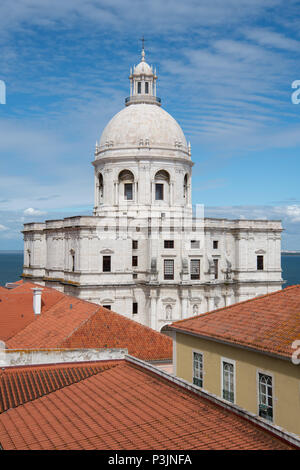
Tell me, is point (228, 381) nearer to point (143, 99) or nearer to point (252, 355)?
point (252, 355)

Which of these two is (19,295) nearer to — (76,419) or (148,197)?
(148,197)

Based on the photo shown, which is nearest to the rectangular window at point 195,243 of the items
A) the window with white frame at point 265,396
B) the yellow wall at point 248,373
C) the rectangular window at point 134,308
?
the rectangular window at point 134,308

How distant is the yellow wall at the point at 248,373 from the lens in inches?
581

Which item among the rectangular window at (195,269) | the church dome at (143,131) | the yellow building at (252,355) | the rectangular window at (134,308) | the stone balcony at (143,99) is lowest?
the rectangular window at (134,308)

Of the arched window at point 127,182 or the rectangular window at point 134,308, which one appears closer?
the rectangular window at point 134,308

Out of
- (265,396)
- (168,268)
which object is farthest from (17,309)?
(265,396)

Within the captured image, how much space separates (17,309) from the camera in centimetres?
3750

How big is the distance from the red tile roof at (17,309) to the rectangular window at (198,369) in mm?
16604

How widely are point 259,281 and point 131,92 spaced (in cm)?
2957

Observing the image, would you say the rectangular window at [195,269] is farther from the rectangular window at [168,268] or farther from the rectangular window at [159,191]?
the rectangular window at [159,191]

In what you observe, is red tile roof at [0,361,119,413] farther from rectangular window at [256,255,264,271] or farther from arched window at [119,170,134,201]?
arched window at [119,170,134,201]

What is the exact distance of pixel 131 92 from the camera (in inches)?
2675
